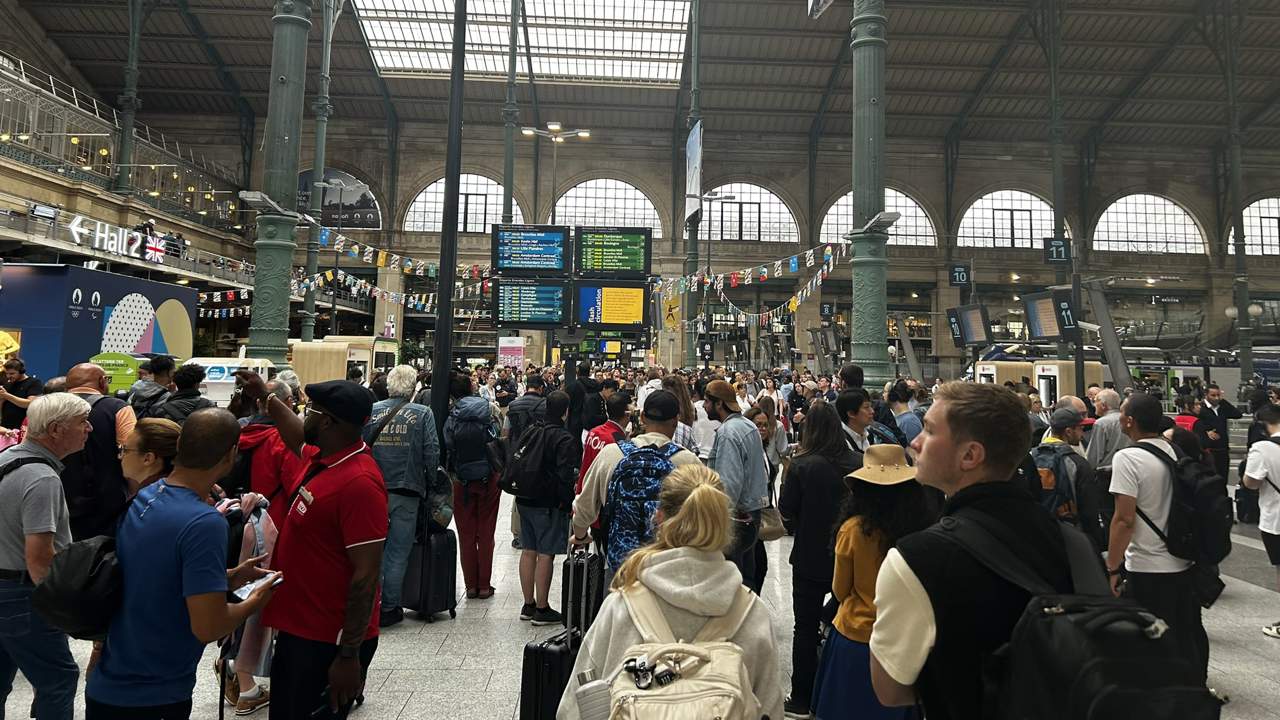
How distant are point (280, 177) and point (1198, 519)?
1137 centimetres

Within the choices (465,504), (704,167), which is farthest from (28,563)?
(704,167)

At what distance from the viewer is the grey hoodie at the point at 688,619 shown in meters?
1.72

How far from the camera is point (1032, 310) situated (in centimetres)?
1216

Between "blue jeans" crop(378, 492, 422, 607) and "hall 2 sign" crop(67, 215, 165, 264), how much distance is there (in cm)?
2132

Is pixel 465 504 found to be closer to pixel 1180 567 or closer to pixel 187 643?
pixel 187 643

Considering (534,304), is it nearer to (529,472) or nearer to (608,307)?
(608,307)

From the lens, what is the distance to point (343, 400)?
8.59 ft

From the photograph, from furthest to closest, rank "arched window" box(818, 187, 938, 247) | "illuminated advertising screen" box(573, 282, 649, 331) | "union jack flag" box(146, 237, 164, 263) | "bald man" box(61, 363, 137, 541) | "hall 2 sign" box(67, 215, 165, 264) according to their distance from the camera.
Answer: "arched window" box(818, 187, 938, 247) → "union jack flag" box(146, 237, 164, 263) → "hall 2 sign" box(67, 215, 165, 264) → "illuminated advertising screen" box(573, 282, 649, 331) → "bald man" box(61, 363, 137, 541)

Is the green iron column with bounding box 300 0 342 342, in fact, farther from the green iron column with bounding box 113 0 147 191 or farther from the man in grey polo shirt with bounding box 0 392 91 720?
the green iron column with bounding box 113 0 147 191

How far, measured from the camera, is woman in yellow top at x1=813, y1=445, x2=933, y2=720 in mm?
2516

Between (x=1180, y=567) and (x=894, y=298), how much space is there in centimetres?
3935

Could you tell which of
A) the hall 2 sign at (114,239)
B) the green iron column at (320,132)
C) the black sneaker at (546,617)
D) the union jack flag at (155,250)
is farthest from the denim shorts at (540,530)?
the union jack flag at (155,250)

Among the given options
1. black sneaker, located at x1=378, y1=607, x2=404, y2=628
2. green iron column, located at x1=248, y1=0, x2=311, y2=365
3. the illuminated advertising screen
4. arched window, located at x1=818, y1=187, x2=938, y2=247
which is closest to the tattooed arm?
black sneaker, located at x1=378, y1=607, x2=404, y2=628

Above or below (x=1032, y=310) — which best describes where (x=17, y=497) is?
below
